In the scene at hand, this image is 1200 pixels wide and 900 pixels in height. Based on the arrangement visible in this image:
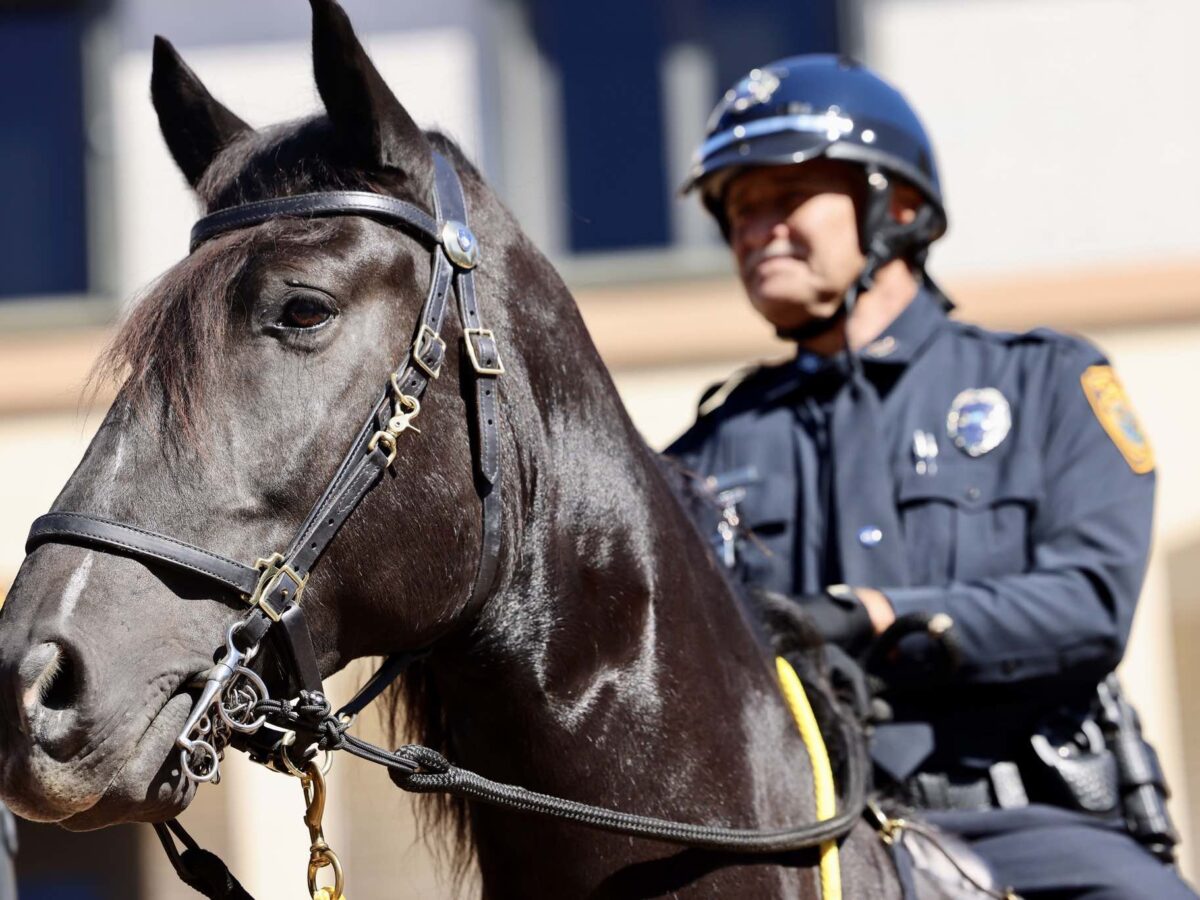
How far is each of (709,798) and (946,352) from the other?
4.26ft

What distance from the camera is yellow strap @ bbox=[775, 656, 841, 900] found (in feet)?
7.31

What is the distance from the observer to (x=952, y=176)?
22.9 feet

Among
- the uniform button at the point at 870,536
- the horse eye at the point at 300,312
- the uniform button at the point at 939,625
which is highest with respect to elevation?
the horse eye at the point at 300,312

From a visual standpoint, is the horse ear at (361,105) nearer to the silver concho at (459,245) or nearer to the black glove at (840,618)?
the silver concho at (459,245)

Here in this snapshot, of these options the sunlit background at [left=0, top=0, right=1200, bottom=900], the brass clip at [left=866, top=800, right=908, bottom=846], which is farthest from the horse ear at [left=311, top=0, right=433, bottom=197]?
the sunlit background at [left=0, top=0, right=1200, bottom=900]

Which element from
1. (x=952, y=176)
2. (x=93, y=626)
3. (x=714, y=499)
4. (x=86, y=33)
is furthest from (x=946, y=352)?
(x=86, y=33)

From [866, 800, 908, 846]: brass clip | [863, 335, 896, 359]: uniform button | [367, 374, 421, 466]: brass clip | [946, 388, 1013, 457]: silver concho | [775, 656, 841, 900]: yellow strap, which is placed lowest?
[866, 800, 908, 846]: brass clip

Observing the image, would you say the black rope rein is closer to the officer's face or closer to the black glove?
the black glove

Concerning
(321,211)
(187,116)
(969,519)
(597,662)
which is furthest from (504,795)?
(969,519)

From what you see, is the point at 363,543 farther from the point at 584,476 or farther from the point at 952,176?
the point at 952,176

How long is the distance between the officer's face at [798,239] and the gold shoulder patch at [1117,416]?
1.88 ft

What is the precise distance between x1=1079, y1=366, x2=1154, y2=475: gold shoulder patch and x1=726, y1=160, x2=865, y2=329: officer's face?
1.88 ft

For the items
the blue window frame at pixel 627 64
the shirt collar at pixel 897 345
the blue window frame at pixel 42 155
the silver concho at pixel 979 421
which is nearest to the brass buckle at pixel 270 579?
the silver concho at pixel 979 421

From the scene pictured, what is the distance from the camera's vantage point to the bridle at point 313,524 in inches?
69.7
